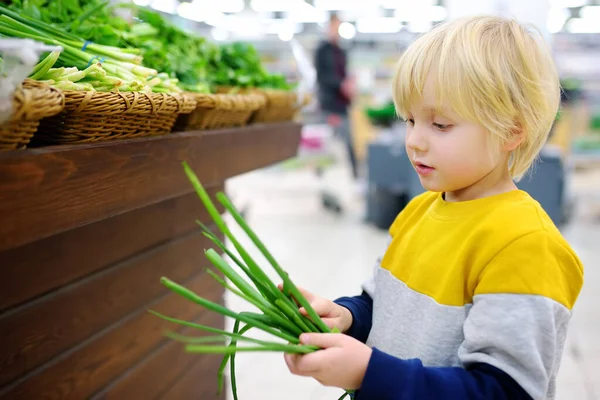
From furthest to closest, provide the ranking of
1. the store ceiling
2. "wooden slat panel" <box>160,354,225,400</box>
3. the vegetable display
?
1. the store ceiling
2. the vegetable display
3. "wooden slat panel" <box>160,354,225,400</box>

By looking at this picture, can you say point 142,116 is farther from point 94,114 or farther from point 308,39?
point 308,39

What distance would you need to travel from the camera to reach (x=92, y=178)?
1072 mm

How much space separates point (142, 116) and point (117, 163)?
15 cm

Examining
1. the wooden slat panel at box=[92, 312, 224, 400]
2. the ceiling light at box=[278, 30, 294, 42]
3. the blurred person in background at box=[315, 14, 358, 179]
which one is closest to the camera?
the wooden slat panel at box=[92, 312, 224, 400]

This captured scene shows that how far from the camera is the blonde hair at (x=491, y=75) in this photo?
36.9 inches

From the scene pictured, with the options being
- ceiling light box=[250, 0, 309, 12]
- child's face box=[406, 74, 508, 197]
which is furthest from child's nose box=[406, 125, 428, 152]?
ceiling light box=[250, 0, 309, 12]

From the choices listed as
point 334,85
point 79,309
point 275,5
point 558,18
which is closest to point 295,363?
point 79,309

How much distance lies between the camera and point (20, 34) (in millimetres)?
1205

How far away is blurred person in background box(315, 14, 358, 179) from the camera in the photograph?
5945 mm

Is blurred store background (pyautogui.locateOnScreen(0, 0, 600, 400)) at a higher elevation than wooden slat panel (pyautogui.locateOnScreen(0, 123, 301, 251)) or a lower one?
lower

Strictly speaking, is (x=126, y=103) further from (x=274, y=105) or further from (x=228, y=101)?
(x=274, y=105)

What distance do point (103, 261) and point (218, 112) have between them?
1.80 feet

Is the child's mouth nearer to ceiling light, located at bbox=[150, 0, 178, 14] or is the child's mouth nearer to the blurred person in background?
ceiling light, located at bbox=[150, 0, 178, 14]

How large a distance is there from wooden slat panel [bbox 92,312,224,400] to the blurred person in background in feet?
13.8
